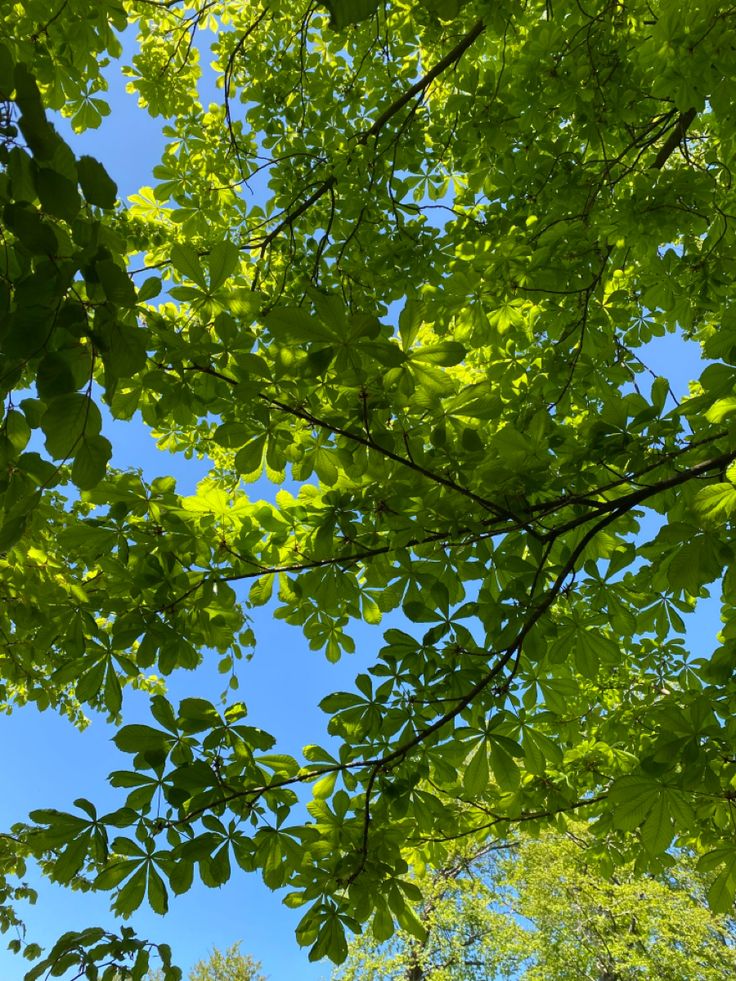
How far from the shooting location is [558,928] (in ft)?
33.7

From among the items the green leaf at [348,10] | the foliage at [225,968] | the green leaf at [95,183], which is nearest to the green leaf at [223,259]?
the green leaf at [95,183]

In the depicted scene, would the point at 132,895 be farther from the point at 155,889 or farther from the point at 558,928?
the point at 558,928

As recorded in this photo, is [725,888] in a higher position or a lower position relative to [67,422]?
lower

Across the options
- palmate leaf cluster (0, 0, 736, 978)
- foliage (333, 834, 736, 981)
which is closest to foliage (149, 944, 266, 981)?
foliage (333, 834, 736, 981)

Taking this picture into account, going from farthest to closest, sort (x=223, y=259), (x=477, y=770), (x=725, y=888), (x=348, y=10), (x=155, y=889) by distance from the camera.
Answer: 1. (x=477, y=770)
2. (x=725, y=888)
3. (x=155, y=889)
4. (x=223, y=259)
5. (x=348, y=10)

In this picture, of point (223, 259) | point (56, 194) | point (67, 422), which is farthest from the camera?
point (223, 259)

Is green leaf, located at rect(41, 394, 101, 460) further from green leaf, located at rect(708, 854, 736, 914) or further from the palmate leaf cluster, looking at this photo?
green leaf, located at rect(708, 854, 736, 914)

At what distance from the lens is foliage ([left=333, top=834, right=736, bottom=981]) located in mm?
9195

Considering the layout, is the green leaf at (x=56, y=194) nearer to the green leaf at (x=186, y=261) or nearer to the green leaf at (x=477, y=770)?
the green leaf at (x=186, y=261)

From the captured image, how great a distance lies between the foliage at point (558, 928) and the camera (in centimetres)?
920

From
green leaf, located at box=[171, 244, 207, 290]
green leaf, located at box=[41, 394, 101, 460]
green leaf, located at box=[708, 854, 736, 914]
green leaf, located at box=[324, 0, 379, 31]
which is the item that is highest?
green leaf, located at box=[171, 244, 207, 290]

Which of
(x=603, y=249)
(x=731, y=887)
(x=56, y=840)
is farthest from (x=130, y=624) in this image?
(x=603, y=249)

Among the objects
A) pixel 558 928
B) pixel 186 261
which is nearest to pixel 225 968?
pixel 558 928

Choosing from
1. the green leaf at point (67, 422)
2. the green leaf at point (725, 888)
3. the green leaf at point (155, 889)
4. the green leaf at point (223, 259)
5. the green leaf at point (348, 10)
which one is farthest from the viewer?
the green leaf at point (725, 888)
